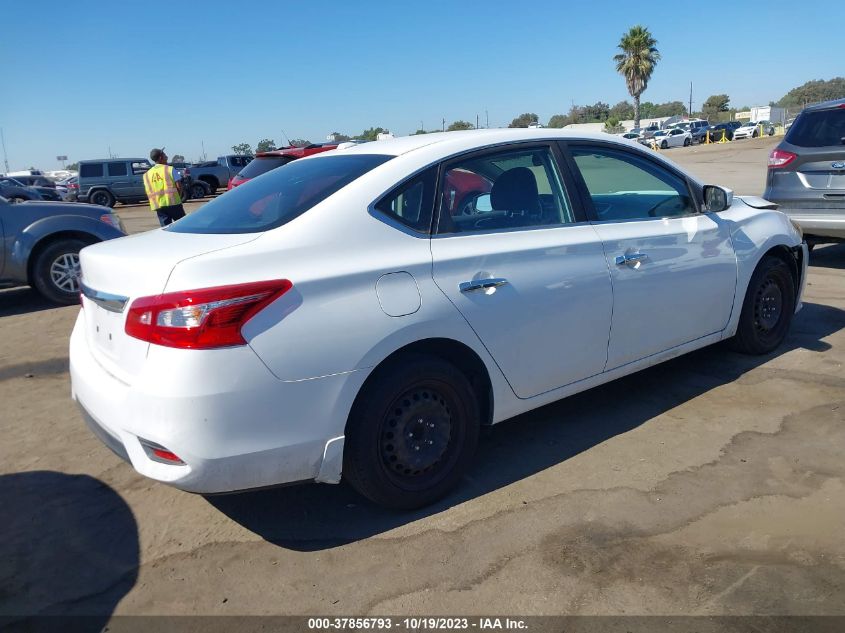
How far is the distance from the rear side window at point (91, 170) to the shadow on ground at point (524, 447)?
2678 cm

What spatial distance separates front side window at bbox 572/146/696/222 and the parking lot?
119 cm

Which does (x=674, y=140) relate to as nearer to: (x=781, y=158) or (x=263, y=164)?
(x=263, y=164)

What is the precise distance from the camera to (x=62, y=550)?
297 cm

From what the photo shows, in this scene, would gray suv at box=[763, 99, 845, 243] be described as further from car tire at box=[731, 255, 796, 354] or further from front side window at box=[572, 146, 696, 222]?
front side window at box=[572, 146, 696, 222]

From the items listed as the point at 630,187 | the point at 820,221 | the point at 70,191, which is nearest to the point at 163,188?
the point at 630,187

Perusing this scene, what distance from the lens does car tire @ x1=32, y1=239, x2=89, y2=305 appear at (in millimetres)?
7789

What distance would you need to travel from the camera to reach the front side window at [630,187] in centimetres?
389

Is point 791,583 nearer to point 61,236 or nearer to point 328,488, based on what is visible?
point 328,488

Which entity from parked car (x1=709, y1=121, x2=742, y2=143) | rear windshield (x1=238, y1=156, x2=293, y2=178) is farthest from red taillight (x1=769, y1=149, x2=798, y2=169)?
parked car (x1=709, y1=121, x2=742, y2=143)

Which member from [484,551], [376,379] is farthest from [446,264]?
[484,551]

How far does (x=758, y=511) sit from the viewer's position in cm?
302

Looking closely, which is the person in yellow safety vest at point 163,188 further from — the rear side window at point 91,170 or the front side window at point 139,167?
the rear side window at point 91,170

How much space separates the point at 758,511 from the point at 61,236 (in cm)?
779

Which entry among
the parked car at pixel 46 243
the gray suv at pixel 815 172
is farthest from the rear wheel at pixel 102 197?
the gray suv at pixel 815 172
